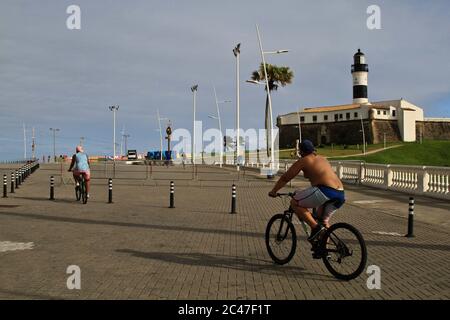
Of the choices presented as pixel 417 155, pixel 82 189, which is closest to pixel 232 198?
pixel 82 189

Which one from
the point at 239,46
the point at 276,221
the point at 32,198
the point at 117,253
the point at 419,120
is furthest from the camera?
the point at 419,120

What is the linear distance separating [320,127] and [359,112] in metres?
12.2

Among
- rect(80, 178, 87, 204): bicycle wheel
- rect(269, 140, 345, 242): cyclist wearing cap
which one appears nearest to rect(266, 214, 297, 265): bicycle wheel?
rect(269, 140, 345, 242): cyclist wearing cap

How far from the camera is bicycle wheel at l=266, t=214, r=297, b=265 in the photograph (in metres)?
7.66

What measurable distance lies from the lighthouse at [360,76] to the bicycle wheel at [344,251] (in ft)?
368

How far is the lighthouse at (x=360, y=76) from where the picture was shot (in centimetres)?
11262

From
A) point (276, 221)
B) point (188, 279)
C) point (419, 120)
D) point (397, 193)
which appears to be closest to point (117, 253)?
point (188, 279)

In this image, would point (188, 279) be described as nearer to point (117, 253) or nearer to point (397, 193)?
point (117, 253)

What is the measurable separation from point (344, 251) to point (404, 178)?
16945 millimetres

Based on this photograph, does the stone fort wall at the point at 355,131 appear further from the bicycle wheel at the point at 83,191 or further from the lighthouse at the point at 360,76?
the bicycle wheel at the point at 83,191

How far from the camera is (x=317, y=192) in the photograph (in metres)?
7.01

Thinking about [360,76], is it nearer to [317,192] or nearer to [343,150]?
[343,150]

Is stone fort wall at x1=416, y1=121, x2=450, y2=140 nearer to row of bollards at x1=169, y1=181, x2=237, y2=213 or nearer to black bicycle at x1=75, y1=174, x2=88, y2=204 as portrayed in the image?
row of bollards at x1=169, y1=181, x2=237, y2=213
